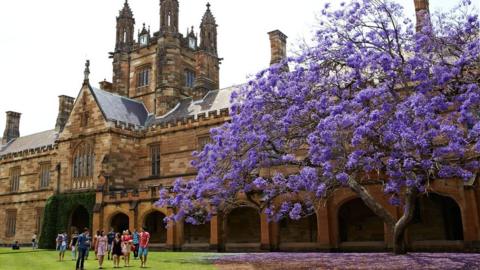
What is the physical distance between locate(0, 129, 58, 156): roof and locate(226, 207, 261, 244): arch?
2272 centimetres

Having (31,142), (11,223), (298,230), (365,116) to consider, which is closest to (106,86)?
(31,142)

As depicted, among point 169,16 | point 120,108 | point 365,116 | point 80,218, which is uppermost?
point 169,16

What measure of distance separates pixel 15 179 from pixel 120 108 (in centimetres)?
1458

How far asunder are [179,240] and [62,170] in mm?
12122

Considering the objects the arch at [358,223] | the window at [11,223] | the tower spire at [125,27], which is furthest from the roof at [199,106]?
the window at [11,223]

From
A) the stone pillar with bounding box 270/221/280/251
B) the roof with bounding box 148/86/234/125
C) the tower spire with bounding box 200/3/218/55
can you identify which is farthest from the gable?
the stone pillar with bounding box 270/221/280/251

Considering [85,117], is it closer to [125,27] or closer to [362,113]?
[125,27]

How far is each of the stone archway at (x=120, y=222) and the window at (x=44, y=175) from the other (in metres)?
11.4

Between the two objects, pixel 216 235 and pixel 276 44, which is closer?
pixel 216 235

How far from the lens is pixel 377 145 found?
14.7 metres

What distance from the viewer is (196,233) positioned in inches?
1118

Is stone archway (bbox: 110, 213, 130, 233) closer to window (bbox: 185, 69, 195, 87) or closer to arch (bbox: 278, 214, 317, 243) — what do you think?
arch (bbox: 278, 214, 317, 243)

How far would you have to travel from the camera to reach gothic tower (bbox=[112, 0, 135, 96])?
135 ft

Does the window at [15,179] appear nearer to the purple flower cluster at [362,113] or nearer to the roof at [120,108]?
the roof at [120,108]
